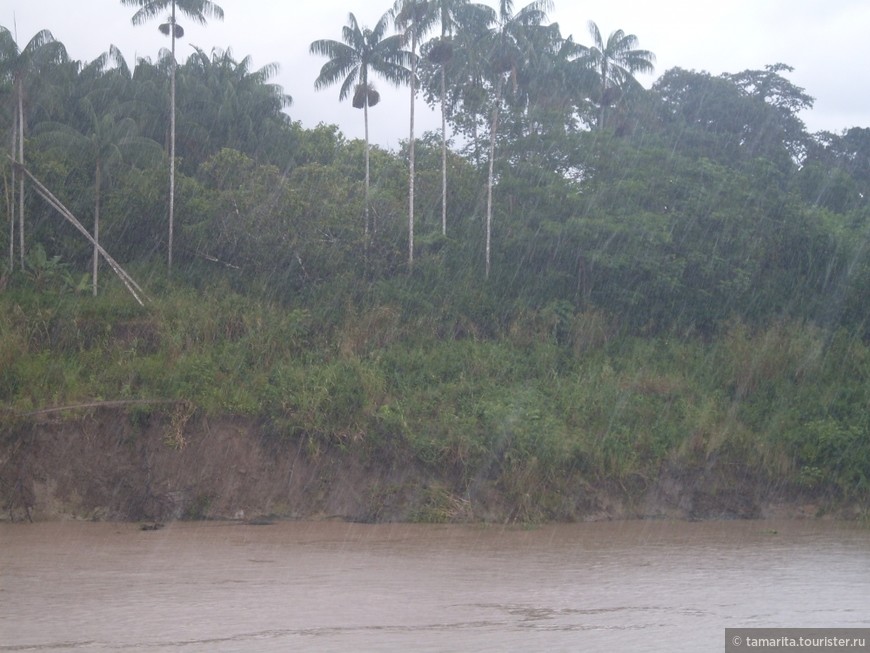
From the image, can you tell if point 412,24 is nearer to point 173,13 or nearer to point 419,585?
point 173,13

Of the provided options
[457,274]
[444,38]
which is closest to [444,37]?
[444,38]

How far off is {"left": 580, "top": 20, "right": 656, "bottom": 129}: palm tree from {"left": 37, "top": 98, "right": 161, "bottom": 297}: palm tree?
17.3 meters

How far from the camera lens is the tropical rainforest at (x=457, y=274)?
20.6m

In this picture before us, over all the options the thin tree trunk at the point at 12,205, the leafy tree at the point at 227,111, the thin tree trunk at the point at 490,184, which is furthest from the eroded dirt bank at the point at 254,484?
the leafy tree at the point at 227,111

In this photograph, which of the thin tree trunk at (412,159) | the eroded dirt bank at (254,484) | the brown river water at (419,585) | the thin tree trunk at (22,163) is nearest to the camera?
the brown river water at (419,585)

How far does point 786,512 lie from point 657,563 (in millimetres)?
7109

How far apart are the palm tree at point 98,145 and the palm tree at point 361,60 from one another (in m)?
6.36

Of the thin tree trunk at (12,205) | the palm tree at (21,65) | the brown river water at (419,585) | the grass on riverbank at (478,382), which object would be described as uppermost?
the palm tree at (21,65)

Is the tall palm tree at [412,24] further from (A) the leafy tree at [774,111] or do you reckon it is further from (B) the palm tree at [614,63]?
(A) the leafy tree at [774,111]

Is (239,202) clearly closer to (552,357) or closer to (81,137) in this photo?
(81,137)

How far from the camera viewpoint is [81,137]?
96.6ft

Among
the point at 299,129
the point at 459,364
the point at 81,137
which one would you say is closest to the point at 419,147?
the point at 299,129

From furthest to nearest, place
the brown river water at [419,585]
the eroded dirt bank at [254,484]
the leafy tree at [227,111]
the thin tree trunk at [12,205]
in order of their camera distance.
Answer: the leafy tree at [227,111], the thin tree trunk at [12,205], the eroded dirt bank at [254,484], the brown river water at [419,585]

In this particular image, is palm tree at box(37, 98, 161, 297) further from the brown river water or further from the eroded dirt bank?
the brown river water
